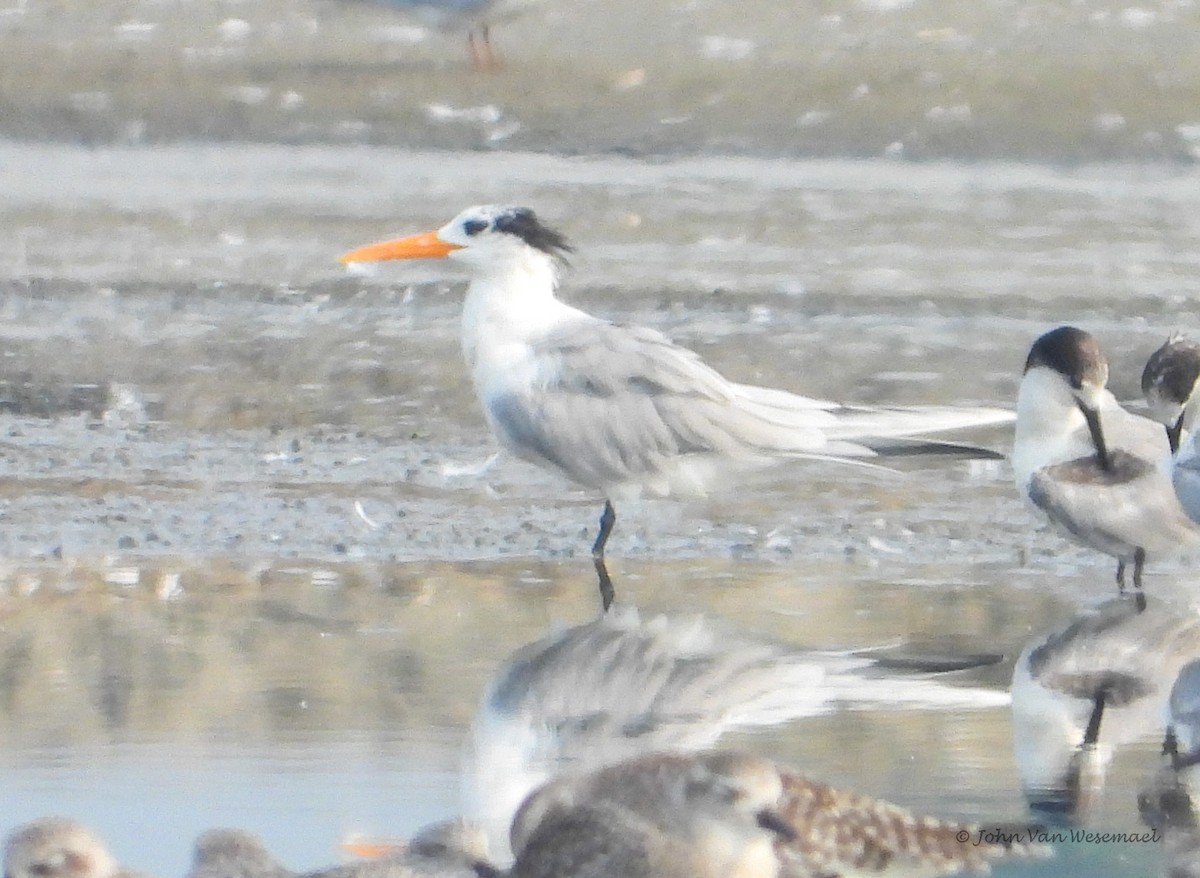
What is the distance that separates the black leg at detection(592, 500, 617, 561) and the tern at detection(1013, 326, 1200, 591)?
3.43 feet

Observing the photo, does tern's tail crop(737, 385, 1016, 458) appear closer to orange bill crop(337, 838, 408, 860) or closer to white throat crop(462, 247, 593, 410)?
white throat crop(462, 247, 593, 410)

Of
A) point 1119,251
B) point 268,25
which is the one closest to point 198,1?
point 268,25

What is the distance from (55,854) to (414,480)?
13.2ft

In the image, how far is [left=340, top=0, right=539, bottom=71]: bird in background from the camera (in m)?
13.9

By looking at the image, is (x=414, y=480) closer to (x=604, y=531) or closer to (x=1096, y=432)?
(x=604, y=531)

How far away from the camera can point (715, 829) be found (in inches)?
152

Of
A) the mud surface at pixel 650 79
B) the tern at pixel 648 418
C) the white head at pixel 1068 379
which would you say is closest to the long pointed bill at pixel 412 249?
the tern at pixel 648 418

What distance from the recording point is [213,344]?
9.74m

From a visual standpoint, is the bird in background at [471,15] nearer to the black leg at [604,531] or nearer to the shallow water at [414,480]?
the shallow water at [414,480]

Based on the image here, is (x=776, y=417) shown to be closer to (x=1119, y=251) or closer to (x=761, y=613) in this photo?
(x=761, y=613)

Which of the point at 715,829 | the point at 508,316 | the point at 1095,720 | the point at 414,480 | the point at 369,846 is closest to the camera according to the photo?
the point at 715,829

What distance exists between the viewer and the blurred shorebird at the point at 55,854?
12.0 ft

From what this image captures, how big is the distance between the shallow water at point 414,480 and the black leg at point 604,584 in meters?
0.03

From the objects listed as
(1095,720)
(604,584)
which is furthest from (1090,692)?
(604,584)
